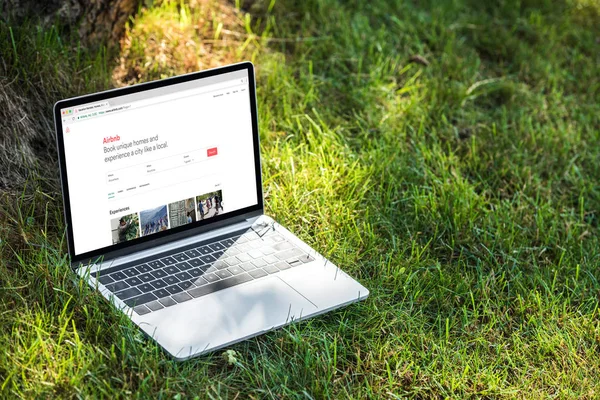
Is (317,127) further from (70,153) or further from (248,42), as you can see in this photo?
(70,153)

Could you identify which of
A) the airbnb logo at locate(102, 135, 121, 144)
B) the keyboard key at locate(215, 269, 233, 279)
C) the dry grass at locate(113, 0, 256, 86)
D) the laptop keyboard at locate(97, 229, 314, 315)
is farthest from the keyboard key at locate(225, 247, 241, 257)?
the dry grass at locate(113, 0, 256, 86)

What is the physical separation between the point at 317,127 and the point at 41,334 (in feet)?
5.91

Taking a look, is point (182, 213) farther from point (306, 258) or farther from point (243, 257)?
point (306, 258)

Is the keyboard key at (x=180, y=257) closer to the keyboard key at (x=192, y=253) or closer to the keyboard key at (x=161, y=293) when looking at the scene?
the keyboard key at (x=192, y=253)

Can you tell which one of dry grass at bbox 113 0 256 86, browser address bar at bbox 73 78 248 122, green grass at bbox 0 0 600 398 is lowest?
green grass at bbox 0 0 600 398

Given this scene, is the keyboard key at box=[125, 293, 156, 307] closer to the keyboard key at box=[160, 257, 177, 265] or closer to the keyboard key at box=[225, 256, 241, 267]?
the keyboard key at box=[160, 257, 177, 265]

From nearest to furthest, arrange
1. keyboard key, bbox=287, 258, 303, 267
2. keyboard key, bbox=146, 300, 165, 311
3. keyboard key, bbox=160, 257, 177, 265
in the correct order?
keyboard key, bbox=146, 300, 165, 311 → keyboard key, bbox=160, 257, 177, 265 → keyboard key, bbox=287, 258, 303, 267

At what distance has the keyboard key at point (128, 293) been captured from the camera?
2908 millimetres

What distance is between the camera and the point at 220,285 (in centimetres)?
302

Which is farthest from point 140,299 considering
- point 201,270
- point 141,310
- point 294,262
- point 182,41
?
point 182,41

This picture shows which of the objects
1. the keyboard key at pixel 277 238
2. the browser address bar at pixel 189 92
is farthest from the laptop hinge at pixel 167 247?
the browser address bar at pixel 189 92

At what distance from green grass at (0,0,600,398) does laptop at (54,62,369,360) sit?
0.09 meters

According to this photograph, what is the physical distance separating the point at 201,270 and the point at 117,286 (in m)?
0.31

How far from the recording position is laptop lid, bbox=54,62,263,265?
2.92m
